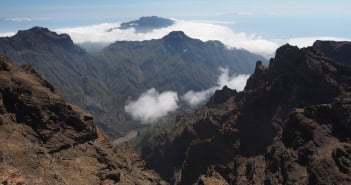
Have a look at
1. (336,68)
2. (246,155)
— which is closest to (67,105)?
(246,155)

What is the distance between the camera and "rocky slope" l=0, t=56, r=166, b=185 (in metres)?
81.9

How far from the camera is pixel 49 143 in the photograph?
95.3m

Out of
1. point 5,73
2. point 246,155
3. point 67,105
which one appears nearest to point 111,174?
point 67,105

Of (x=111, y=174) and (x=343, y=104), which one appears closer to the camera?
(x=111, y=174)

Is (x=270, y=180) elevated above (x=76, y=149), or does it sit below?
below

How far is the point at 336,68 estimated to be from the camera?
19900 centimetres

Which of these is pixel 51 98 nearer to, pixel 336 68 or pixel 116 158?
pixel 116 158

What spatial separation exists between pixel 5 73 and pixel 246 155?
119 metres

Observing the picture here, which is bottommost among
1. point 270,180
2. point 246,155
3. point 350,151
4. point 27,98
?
point 246,155

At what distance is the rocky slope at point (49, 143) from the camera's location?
8188 cm

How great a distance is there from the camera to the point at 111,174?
93.6 metres

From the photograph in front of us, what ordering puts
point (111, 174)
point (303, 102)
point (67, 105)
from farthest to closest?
point (303, 102), point (67, 105), point (111, 174)

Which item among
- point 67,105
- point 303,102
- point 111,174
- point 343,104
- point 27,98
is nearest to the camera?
point 111,174

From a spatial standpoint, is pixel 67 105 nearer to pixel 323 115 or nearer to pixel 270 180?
pixel 270 180
